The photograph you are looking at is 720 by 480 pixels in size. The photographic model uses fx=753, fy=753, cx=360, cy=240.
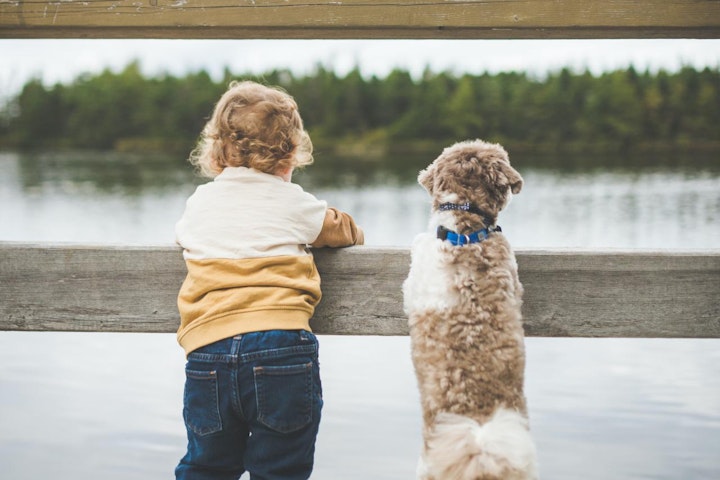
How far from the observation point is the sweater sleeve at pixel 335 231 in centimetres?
233

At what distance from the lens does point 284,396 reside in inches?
84.7

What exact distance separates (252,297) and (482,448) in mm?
763

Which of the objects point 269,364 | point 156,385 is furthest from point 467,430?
point 156,385

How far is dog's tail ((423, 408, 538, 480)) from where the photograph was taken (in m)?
1.95

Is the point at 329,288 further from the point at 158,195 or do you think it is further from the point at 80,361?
the point at 158,195

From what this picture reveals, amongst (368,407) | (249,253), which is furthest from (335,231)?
(368,407)

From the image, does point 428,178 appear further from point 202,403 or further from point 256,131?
point 202,403

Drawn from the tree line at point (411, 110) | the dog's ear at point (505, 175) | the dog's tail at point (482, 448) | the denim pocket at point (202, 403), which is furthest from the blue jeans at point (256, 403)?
the tree line at point (411, 110)

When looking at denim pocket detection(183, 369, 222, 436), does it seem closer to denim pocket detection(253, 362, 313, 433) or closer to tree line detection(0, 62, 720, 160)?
denim pocket detection(253, 362, 313, 433)

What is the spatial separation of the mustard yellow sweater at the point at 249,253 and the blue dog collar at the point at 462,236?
0.33 meters

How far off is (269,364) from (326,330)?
30cm

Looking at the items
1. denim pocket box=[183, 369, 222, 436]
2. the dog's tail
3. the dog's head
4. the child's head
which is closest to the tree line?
the child's head

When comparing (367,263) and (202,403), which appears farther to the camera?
(367,263)

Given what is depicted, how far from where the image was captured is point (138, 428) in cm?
572
